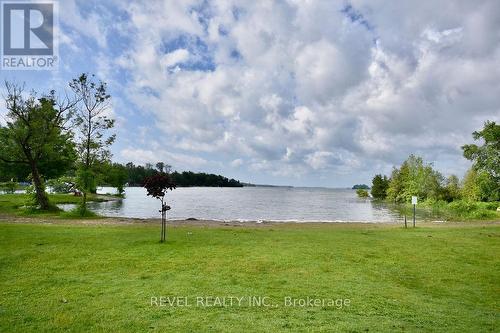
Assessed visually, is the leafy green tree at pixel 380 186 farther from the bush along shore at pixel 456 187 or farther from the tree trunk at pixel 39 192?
the tree trunk at pixel 39 192

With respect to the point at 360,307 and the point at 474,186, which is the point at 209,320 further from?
the point at 474,186

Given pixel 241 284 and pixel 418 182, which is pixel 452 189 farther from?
pixel 241 284

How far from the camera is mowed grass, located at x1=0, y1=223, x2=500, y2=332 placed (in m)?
6.73

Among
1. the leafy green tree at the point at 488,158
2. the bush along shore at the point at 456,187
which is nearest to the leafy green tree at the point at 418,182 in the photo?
the bush along shore at the point at 456,187

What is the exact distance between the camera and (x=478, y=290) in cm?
945

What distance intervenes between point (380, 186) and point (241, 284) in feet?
414

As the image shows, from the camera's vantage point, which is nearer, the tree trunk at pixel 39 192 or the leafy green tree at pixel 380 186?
the tree trunk at pixel 39 192

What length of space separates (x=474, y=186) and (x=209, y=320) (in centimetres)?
7480

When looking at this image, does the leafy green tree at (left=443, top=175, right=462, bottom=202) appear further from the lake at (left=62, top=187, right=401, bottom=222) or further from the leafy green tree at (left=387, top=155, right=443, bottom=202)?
the lake at (left=62, top=187, right=401, bottom=222)

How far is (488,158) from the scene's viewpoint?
181ft

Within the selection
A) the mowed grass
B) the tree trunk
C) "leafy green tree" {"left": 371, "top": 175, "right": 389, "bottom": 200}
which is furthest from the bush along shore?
the tree trunk

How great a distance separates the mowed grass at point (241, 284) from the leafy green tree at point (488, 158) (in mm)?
47379

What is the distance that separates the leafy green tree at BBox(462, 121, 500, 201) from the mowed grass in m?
47.4

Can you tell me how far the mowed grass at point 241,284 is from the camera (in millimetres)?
6734
